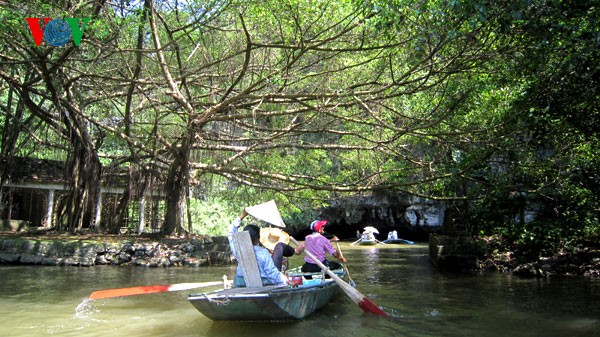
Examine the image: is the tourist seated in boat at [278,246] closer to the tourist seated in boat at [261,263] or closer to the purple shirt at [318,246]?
the tourist seated in boat at [261,263]

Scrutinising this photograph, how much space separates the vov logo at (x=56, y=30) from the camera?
8322 mm

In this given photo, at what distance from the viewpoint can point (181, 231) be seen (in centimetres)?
1416

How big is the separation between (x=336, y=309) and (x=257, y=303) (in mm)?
2373

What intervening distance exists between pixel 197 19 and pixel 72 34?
2.35 meters

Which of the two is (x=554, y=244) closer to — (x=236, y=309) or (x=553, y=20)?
(x=553, y=20)

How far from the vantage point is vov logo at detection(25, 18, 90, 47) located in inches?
328

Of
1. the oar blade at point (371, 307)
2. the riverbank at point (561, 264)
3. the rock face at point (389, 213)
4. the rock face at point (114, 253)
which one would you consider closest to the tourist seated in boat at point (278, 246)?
the oar blade at point (371, 307)

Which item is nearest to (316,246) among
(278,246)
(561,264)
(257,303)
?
(278,246)

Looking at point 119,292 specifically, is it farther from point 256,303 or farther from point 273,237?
point 273,237

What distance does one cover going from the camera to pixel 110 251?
1248 centimetres

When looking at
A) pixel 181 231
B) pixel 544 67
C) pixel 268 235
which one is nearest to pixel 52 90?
pixel 181 231

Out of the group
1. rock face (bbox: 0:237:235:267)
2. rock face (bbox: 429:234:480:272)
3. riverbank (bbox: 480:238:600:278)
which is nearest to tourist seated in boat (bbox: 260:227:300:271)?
rock face (bbox: 0:237:235:267)

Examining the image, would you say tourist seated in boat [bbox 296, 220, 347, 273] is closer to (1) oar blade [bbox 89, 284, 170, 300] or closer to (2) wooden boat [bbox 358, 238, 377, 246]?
(1) oar blade [bbox 89, 284, 170, 300]

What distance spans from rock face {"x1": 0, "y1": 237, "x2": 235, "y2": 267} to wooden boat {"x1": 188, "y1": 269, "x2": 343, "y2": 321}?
7.00 meters
